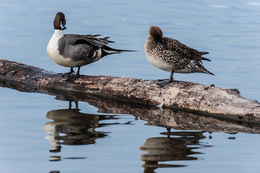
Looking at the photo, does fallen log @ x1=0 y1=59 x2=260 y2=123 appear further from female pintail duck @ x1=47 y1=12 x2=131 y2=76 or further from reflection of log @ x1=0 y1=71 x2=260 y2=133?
female pintail duck @ x1=47 y1=12 x2=131 y2=76

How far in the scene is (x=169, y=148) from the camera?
319 inches

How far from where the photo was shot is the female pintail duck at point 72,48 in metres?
10.8

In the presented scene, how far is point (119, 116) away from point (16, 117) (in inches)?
61.6

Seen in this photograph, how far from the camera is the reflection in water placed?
826cm

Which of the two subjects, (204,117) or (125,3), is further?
(125,3)

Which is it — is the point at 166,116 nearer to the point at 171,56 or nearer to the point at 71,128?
the point at 171,56

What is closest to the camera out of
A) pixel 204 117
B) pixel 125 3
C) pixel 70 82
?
pixel 204 117

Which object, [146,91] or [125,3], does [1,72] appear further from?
[125,3]

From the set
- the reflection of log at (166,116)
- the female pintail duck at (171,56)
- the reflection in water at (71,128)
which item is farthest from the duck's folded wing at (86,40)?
the reflection in water at (71,128)

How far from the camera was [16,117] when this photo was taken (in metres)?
9.45

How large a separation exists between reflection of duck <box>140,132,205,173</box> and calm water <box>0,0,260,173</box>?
12 mm

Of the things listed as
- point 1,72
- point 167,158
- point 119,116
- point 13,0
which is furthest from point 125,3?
point 167,158

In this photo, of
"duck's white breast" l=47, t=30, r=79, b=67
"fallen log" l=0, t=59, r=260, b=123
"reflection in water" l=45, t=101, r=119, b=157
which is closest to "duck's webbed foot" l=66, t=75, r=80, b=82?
"fallen log" l=0, t=59, r=260, b=123

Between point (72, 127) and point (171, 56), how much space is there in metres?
2.16
